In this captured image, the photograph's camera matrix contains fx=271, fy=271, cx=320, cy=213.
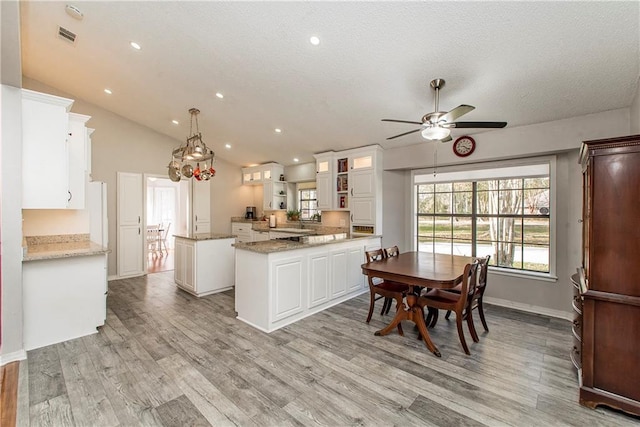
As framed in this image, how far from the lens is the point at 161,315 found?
3578 millimetres

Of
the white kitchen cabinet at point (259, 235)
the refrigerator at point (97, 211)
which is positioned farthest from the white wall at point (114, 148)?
the white kitchen cabinet at point (259, 235)

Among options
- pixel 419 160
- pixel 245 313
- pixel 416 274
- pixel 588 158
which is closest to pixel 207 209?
pixel 245 313

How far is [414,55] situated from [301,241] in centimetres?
255

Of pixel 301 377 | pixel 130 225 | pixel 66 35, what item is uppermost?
pixel 66 35

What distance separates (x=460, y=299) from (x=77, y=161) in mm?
4694

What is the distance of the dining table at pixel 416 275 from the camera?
2562 millimetres

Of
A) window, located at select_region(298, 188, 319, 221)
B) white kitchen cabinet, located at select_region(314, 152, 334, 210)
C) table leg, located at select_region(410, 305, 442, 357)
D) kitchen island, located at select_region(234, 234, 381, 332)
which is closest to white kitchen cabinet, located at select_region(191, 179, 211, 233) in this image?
window, located at select_region(298, 188, 319, 221)

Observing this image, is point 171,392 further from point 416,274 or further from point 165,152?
point 165,152

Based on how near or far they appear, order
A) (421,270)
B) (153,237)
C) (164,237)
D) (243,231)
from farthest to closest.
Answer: (164,237) → (153,237) → (243,231) → (421,270)

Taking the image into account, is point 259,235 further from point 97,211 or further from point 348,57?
point 348,57

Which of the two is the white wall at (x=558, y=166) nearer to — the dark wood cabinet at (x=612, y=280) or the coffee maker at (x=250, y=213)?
the dark wood cabinet at (x=612, y=280)

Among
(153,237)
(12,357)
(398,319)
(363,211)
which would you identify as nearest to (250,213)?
(153,237)

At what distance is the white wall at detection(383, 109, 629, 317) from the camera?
10.4ft

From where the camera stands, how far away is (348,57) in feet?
8.96
